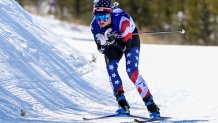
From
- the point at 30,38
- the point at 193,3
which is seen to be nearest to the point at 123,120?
the point at 30,38

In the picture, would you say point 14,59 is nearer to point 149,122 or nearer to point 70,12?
point 149,122

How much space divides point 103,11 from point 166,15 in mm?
38246

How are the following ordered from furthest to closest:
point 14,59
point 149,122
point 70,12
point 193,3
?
point 70,12, point 193,3, point 14,59, point 149,122

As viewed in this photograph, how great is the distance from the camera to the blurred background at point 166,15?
3953 centimetres

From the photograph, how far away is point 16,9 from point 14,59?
9.07 ft

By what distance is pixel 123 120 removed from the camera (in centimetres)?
712

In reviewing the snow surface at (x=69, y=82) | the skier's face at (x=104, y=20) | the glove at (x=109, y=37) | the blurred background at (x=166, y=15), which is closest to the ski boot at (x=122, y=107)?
the snow surface at (x=69, y=82)

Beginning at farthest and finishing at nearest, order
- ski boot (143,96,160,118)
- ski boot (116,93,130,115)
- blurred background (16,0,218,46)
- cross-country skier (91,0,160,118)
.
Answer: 1. blurred background (16,0,218,46)
2. ski boot (116,93,130,115)
3. cross-country skier (91,0,160,118)
4. ski boot (143,96,160,118)

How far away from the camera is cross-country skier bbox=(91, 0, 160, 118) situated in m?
7.22

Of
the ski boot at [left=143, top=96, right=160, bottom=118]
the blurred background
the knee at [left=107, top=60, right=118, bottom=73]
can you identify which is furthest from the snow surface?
the blurred background

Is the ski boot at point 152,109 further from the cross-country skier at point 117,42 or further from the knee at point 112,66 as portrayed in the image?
the knee at point 112,66

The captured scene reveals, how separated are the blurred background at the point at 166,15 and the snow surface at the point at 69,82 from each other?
69.0 ft

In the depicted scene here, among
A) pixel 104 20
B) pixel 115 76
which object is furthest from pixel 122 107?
pixel 104 20

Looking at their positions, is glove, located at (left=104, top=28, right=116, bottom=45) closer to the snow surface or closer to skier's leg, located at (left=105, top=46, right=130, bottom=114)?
skier's leg, located at (left=105, top=46, right=130, bottom=114)
